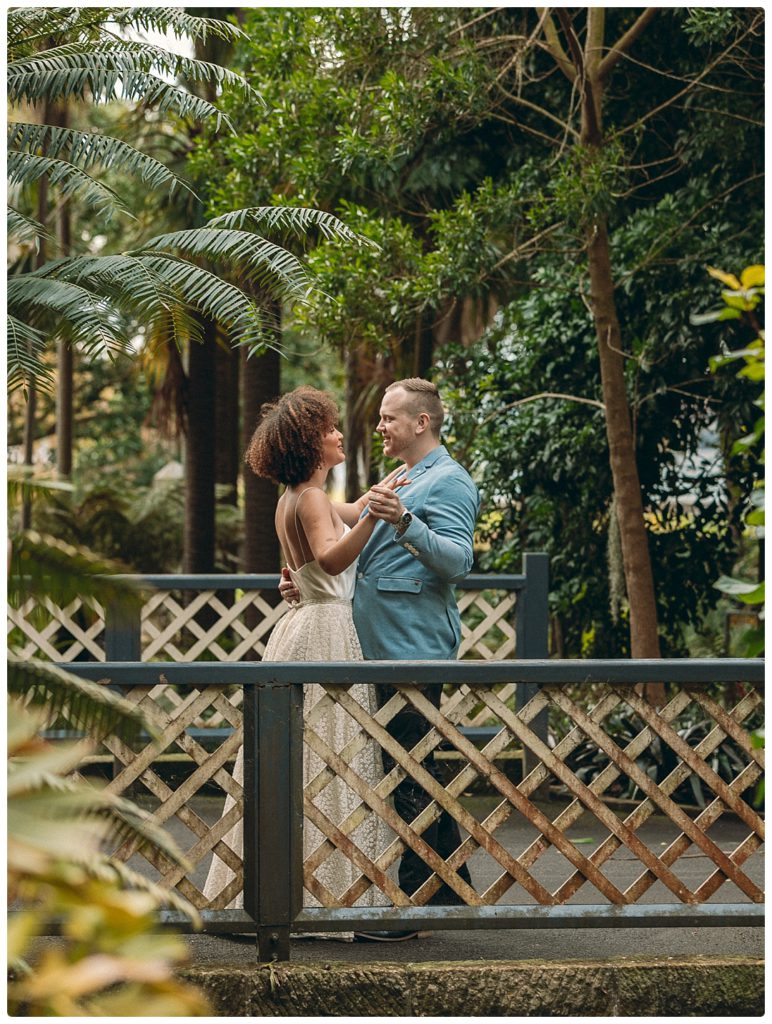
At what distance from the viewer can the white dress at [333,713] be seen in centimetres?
476

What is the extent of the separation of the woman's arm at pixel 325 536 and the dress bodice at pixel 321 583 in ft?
0.33

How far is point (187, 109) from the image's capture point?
5.16 m

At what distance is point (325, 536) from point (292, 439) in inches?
15.9

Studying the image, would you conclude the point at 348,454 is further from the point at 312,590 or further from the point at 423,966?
the point at 423,966

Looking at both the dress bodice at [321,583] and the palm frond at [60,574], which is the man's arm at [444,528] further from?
the palm frond at [60,574]

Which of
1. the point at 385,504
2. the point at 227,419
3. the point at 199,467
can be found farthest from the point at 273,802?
the point at 227,419

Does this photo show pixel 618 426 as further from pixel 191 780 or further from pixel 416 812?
pixel 191 780

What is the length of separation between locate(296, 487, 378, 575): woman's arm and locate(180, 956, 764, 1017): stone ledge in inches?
56.2

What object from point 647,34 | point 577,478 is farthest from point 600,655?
point 647,34

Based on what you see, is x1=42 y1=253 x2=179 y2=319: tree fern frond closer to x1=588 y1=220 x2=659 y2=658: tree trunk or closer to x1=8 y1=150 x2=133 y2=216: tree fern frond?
x1=8 y1=150 x2=133 y2=216: tree fern frond

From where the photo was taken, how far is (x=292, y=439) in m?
4.80

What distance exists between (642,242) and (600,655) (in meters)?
2.97

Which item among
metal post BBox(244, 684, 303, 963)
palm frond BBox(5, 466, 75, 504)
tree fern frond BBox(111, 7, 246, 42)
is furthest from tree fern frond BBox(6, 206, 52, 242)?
palm frond BBox(5, 466, 75, 504)

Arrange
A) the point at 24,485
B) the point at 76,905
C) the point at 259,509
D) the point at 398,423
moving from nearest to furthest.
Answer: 1. the point at 76,905
2. the point at 24,485
3. the point at 398,423
4. the point at 259,509
